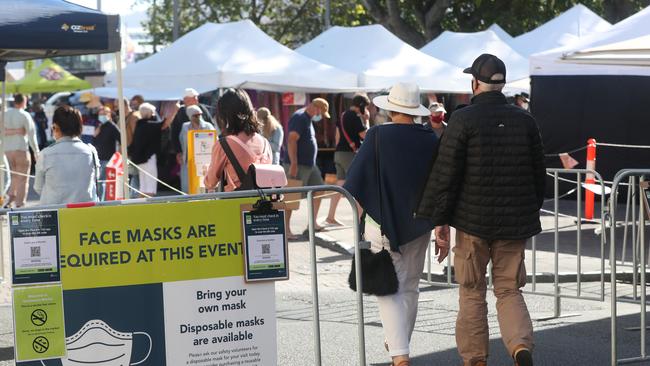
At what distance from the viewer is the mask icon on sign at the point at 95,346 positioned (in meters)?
5.79

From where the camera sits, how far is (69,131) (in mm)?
8891

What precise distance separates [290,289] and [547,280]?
8.36ft

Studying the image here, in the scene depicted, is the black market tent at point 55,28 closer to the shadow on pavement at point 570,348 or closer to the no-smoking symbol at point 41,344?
the shadow on pavement at point 570,348

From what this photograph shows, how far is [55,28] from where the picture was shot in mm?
8969

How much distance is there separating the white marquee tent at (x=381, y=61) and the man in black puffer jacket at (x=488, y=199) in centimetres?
1587

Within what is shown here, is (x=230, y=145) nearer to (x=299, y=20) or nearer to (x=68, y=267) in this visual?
(x=68, y=267)

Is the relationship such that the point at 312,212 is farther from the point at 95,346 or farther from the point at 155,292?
the point at 95,346

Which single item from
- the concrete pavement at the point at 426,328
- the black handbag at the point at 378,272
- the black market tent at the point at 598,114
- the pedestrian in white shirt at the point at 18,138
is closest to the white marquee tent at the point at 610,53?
the concrete pavement at the point at 426,328

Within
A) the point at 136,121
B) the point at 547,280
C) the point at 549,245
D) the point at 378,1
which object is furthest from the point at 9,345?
the point at 378,1

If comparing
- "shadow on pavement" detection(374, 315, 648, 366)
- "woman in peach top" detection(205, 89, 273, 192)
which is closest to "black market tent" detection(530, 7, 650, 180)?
"shadow on pavement" detection(374, 315, 648, 366)

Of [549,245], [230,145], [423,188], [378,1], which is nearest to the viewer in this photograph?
[423,188]

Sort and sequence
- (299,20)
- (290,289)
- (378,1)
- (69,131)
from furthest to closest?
(299,20) < (378,1) < (290,289) < (69,131)

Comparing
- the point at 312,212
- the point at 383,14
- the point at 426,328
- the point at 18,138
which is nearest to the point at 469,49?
the point at 383,14

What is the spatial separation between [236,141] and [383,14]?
30.6 m
